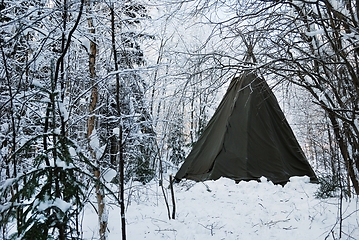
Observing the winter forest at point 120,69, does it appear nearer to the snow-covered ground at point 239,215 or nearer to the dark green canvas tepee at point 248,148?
the snow-covered ground at point 239,215

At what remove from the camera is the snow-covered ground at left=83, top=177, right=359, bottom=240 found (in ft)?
13.0

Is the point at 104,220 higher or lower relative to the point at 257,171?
lower

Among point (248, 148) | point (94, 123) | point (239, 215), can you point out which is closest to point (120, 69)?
point (94, 123)

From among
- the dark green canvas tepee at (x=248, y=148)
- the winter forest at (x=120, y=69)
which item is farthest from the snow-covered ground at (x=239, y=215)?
the dark green canvas tepee at (x=248, y=148)

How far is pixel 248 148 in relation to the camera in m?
7.16

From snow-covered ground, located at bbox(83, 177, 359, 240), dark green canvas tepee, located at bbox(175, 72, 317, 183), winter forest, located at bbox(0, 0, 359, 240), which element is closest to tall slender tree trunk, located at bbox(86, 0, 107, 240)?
winter forest, located at bbox(0, 0, 359, 240)

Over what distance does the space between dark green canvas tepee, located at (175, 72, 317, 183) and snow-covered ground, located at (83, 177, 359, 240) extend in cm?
39

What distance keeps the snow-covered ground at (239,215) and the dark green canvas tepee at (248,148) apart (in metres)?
0.39

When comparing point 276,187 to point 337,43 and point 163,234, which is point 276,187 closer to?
point 163,234

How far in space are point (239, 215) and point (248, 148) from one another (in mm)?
2473

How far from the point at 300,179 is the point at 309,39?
14.1 ft

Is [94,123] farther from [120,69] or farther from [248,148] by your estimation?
[248,148]

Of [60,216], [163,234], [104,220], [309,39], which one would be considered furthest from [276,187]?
[60,216]

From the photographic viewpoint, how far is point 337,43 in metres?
2.89
